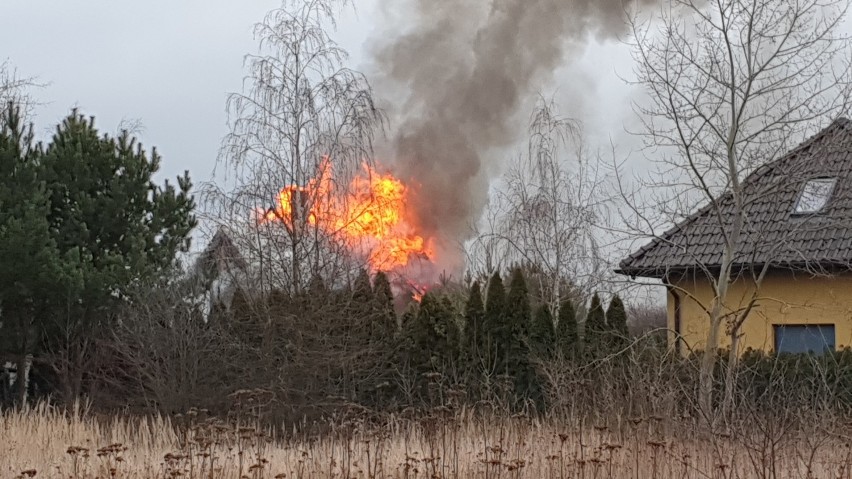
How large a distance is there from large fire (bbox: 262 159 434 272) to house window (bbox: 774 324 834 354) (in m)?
6.99

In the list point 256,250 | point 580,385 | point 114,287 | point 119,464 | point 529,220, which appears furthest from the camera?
point 529,220

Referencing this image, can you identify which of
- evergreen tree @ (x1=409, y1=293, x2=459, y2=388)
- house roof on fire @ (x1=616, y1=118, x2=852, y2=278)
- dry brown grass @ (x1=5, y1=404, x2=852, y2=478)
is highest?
house roof on fire @ (x1=616, y1=118, x2=852, y2=278)

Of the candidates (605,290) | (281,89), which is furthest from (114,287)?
(605,290)

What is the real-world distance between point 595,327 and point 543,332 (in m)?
0.92

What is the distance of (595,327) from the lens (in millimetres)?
16641

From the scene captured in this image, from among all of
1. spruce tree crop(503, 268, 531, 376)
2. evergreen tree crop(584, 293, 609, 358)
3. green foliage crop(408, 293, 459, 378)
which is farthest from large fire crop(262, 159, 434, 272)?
evergreen tree crop(584, 293, 609, 358)

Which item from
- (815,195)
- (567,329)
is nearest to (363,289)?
(567,329)

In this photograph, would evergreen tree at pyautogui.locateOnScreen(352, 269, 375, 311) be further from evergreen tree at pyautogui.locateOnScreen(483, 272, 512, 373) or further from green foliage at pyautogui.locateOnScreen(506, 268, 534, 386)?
green foliage at pyautogui.locateOnScreen(506, 268, 534, 386)

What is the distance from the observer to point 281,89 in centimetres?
1625

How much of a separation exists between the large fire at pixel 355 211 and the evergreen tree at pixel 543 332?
109 inches

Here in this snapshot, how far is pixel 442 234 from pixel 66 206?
10154mm

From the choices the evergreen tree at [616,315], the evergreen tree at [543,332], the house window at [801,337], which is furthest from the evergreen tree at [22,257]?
the house window at [801,337]

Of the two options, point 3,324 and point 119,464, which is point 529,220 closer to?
point 3,324

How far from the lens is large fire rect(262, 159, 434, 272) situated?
15852mm
